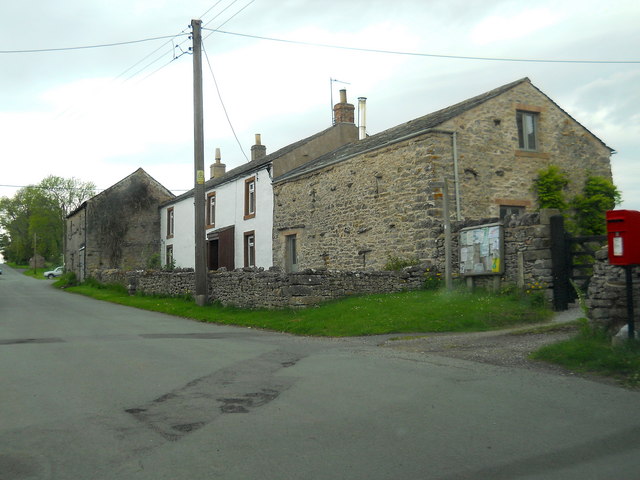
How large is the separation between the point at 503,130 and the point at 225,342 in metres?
13.3

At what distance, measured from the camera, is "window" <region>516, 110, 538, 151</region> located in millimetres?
21438

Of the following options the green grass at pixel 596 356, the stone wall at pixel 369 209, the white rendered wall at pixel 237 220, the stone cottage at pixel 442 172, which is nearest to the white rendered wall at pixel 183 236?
the white rendered wall at pixel 237 220

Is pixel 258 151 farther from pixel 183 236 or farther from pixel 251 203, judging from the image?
pixel 251 203

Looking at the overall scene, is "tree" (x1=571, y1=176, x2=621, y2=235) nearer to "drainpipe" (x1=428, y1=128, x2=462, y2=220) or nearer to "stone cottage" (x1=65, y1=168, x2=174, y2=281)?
"drainpipe" (x1=428, y1=128, x2=462, y2=220)

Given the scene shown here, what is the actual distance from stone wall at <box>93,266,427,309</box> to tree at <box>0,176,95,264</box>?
241 ft

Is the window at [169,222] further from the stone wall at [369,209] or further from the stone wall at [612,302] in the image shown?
the stone wall at [612,302]

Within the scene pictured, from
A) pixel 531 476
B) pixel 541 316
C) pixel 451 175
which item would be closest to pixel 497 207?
pixel 451 175

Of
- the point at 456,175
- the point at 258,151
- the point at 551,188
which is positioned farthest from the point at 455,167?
the point at 258,151

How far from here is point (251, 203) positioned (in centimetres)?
3022

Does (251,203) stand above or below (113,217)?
below

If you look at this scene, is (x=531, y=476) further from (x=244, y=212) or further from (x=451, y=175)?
(x=244, y=212)

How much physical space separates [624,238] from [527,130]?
13.8 m

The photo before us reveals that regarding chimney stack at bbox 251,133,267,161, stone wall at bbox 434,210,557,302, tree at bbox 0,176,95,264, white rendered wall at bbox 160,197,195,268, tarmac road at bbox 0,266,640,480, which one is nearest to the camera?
Result: tarmac road at bbox 0,266,640,480

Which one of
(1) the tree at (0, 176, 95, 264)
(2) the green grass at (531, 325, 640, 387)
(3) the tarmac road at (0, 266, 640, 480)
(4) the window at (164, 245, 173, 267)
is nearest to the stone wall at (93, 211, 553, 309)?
(2) the green grass at (531, 325, 640, 387)
